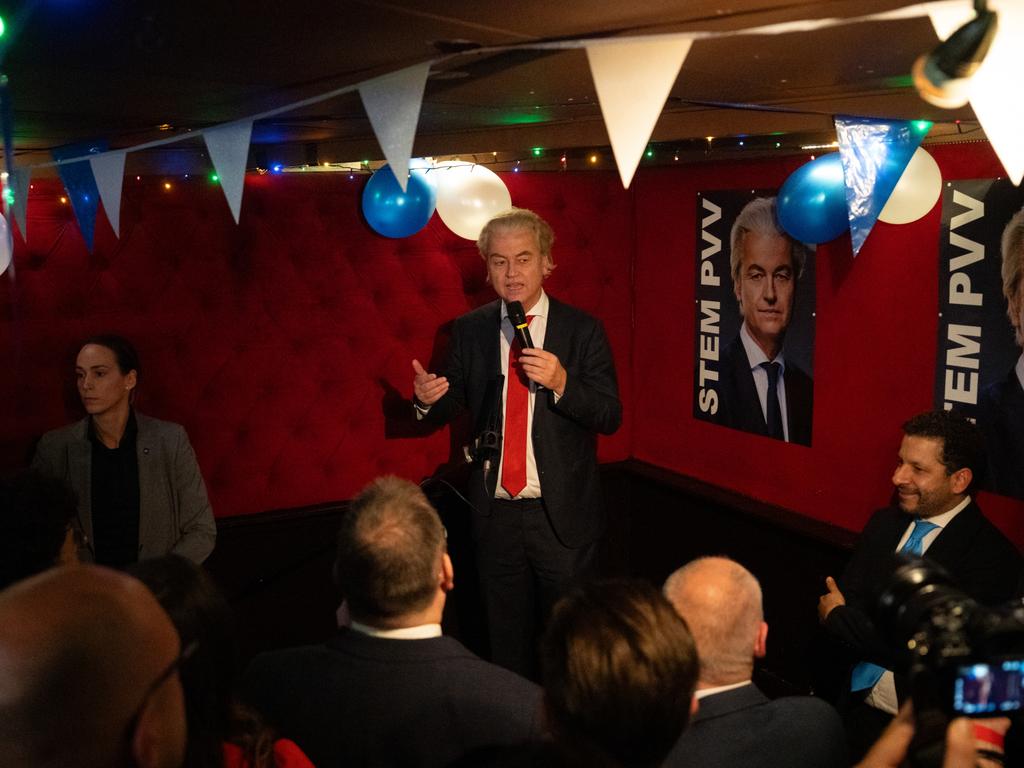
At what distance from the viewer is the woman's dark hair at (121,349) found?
281 centimetres

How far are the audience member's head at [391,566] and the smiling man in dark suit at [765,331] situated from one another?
6.74ft

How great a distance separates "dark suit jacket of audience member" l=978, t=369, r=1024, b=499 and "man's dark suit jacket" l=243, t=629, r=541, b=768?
1806 millimetres

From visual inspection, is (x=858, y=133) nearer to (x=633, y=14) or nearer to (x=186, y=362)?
(x=633, y=14)

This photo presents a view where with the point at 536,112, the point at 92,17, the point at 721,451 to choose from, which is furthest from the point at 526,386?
the point at 92,17

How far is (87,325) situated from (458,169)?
1.36m

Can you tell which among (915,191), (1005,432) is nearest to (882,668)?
(1005,432)

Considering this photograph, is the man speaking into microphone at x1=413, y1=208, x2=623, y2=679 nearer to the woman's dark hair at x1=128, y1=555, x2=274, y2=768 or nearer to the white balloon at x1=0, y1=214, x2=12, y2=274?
the white balloon at x1=0, y1=214, x2=12, y2=274

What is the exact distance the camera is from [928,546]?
243 centimetres

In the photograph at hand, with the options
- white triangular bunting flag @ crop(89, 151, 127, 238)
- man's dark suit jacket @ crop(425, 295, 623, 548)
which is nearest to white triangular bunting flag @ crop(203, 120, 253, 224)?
white triangular bunting flag @ crop(89, 151, 127, 238)

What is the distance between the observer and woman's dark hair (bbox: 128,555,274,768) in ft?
3.96

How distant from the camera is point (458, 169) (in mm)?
3348

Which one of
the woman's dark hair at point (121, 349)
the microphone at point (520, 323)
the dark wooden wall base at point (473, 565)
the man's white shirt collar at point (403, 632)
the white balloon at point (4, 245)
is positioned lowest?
the dark wooden wall base at point (473, 565)

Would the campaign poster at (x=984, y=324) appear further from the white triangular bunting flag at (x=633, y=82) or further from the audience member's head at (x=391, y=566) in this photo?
the audience member's head at (x=391, y=566)

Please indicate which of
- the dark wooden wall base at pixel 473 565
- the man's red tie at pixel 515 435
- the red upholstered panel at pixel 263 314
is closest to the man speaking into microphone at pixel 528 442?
the man's red tie at pixel 515 435
